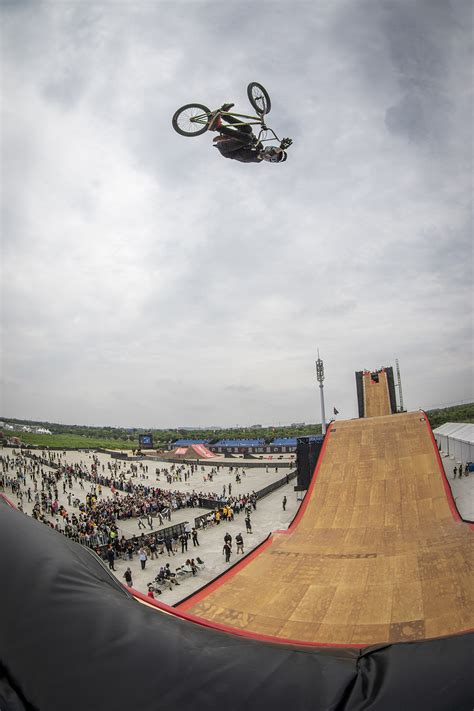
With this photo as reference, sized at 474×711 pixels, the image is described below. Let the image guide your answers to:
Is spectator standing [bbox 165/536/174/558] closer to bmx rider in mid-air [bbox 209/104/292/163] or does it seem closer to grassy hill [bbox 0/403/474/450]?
bmx rider in mid-air [bbox 209/104/292/163]


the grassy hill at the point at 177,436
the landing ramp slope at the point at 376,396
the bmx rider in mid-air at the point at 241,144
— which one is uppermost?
the bmx rider in mid-air at the point at 241,144

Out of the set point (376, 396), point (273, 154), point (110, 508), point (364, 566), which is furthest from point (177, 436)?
point (273, 154)

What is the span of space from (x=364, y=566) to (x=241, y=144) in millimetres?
13876

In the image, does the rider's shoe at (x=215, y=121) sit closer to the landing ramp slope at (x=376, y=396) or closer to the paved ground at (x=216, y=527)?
the paved ground at (x=216, y=527)

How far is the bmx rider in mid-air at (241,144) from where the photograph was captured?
846cm

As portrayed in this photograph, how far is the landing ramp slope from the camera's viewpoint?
36469 mm

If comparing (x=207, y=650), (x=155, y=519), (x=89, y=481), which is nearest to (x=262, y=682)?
(x=207, y=650)

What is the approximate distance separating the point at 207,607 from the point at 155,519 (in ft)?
39.2

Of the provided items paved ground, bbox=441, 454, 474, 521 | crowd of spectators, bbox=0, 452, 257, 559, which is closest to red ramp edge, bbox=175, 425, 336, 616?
crowd of spectators, bbox=0, 452, 257, 559

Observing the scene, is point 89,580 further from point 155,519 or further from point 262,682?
point 155,519

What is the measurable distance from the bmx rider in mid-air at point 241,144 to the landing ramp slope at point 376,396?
32.5 metres

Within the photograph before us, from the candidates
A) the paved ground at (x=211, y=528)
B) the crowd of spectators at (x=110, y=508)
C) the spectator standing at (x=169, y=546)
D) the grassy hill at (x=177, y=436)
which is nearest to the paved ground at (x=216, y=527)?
the paved ground at (x=211, y=528)

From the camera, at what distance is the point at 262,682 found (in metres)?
1.22

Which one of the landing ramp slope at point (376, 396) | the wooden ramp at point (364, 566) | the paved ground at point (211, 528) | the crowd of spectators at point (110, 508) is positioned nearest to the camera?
the wooden ramp at point (364, 566)
